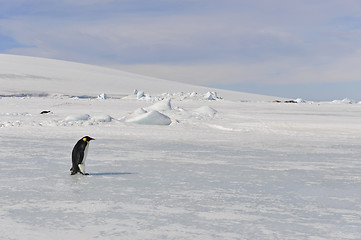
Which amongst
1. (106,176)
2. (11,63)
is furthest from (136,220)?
(11,63)

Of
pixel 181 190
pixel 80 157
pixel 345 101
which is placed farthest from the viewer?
pixel 345 101

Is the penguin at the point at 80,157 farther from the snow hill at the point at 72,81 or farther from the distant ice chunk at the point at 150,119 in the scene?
the snow hill at the point at 72,81

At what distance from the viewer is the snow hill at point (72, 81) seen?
53875mm

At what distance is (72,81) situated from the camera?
6194 cm

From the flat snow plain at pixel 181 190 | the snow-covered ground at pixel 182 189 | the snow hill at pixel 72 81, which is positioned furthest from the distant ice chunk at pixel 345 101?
the flat snow plain at pixel 181 190

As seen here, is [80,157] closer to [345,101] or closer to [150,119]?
[150,119]

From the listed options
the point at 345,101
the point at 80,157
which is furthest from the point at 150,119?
the point at 345,101

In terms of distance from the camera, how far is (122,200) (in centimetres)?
501

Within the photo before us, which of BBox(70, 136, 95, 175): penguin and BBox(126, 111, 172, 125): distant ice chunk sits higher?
BBox(126, 111, 172, 125): distant ice chunk

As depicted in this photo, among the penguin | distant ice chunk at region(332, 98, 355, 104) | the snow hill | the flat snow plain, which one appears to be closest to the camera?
A: the flat snow plain

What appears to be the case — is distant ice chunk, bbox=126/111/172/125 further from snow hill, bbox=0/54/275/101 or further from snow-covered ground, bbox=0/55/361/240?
snow hill, bbox=0/54/275/101

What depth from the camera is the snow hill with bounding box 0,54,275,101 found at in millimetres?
53875

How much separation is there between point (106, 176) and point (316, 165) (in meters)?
3.41

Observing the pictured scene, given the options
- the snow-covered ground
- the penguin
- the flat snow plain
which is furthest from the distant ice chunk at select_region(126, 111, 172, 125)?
the penguin
